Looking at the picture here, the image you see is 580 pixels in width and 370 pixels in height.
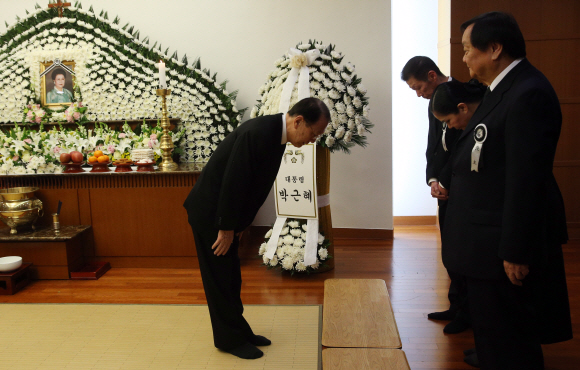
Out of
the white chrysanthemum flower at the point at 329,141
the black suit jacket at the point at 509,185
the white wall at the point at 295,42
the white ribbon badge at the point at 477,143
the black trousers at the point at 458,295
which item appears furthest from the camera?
the white wall at the point at 295,42

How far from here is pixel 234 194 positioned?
2.12 meters

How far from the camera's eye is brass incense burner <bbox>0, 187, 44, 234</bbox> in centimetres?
372

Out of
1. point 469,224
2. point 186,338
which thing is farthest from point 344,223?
point 469,224

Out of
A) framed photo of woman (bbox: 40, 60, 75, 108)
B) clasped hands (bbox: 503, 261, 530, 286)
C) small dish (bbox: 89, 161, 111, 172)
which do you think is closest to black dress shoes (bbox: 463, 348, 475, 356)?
clasped hands (bbox: 503, 261, 530, 286)

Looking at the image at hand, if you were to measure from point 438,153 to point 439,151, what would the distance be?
0.01m

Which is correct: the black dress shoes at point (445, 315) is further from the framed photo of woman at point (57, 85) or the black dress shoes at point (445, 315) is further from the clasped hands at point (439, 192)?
the framed photo of woman at point (57, 85)

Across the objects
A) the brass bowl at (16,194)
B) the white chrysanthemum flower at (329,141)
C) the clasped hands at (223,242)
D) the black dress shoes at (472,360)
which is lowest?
the black dress shoes at (472,360)

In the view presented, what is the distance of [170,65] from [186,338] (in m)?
3.04

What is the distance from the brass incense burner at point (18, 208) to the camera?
3723 millimetres

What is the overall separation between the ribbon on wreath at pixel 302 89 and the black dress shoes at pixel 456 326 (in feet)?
3.86

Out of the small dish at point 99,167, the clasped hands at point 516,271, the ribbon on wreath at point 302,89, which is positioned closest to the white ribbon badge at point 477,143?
the clasped hands at point 516,271

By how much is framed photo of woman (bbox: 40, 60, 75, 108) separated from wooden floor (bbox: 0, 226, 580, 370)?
82.8 inches

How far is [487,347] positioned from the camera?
1.69 meters

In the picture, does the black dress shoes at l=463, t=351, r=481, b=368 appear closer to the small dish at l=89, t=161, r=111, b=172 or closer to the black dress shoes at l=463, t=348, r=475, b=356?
the black dress shoes at l=463, t=348, r=475, b=356
